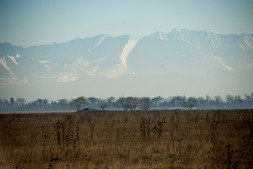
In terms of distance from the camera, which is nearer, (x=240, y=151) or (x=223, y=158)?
(x=223, y=158)

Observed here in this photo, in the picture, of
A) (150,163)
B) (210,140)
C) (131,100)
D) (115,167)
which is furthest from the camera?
(131,100)

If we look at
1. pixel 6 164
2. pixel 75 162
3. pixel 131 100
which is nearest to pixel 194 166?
pixel 75 162

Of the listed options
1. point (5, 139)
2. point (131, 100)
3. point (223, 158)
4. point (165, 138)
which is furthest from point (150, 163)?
point (131, 100)

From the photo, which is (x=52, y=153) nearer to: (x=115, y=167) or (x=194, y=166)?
(x=115, y=167)

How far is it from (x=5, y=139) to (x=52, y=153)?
26.8ft

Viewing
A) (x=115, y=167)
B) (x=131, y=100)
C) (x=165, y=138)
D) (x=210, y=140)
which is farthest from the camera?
(x=131, y=100)

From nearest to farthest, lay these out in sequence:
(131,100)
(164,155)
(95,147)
A: 1. (164,155)
2. (95,147)
3. (131,100)

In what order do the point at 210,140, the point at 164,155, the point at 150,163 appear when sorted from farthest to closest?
1. the point at 210,140
2. the point at 164,155
3. the point at 150,163

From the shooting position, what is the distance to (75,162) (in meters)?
14.4

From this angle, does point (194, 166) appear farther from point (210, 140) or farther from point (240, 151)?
point (210, 140)

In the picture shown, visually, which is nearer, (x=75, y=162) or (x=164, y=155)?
(x=75, y=162)

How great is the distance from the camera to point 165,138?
2161 centimetres

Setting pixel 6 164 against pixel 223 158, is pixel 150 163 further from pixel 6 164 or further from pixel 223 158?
pixel 6 164

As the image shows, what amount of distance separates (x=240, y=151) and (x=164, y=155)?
379cm
